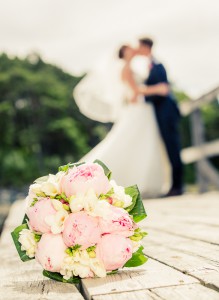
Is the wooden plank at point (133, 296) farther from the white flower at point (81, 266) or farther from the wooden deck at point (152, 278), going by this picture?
the white flower at point (81, 266)

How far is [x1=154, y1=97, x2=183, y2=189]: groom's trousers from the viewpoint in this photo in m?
6.71

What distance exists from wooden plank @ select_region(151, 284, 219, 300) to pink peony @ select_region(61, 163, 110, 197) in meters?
0.42

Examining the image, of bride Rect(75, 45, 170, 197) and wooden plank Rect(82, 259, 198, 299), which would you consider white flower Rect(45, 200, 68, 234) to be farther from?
bride Rect(75, 45, 170, 197)

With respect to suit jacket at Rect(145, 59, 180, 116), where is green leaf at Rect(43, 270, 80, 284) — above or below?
below

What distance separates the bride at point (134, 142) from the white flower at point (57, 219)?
5.00 metres

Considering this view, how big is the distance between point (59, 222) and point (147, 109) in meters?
5.39

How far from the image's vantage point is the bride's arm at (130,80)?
269 inches

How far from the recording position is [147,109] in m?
7.01

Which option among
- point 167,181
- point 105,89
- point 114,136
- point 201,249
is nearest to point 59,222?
point 201,249

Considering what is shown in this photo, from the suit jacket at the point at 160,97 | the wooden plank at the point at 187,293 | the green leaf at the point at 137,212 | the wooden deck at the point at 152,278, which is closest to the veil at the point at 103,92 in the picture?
the suit jacket at the point at 160,97

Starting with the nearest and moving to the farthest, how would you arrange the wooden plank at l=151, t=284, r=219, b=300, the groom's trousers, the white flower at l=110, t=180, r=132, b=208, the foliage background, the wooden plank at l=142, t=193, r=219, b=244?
the wooden plank at l=151, t=284, r=219, b=300, the white flower at l=110, t=180, r=132, b=208, the wooden plank at l=142, t=193, r=219, b=244, the groom's trousers, the foliage background

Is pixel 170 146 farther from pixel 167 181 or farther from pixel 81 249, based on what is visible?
pixel 81 249

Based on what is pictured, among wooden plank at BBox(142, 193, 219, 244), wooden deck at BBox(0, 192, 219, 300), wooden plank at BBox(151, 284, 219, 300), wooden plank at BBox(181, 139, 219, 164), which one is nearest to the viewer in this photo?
wooden plank at BBox(151, 284, 219, 300)

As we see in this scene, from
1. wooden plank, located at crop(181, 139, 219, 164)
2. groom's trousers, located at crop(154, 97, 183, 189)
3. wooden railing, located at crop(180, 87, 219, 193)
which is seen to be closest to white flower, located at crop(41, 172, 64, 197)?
wooden plank, located at crop(181, 139, 219, 164)
